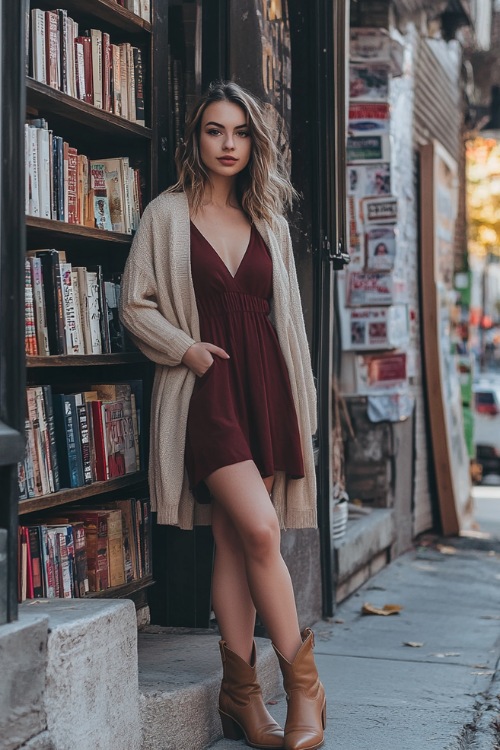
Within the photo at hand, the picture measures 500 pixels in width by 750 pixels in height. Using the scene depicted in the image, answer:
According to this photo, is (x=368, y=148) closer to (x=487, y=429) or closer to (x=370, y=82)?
(x=370, y=82)

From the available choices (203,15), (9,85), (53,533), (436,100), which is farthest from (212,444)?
(436,100)

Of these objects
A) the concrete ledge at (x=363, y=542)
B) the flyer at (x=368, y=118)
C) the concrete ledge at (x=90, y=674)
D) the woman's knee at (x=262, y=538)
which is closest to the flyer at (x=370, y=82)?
the flyer at (x=368, y=118)

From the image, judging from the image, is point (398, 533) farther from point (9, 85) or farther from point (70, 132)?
point (9, 85)

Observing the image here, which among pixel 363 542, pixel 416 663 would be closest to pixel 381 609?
pixel 363 542

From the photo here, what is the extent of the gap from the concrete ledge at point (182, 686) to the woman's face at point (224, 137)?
1.70 meters

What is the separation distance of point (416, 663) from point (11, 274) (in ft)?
9.77

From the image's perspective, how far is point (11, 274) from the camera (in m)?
2.82

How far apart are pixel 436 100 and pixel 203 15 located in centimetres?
604

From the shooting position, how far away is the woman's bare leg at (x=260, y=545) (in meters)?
3.52

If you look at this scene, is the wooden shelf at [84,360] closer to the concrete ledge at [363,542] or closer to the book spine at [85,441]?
the book spine at [85,441]

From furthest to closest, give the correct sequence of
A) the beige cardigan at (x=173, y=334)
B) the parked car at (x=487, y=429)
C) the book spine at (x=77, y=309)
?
the parked car at (x=487, y=429) < the book spine at (x=77, y=309) < the beige cardigan at (x=173, y=334)

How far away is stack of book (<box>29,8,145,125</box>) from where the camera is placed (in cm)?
360

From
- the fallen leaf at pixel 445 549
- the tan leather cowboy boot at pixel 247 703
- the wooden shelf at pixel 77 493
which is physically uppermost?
the wooden shelf at pixel 77 493

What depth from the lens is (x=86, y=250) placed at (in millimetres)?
4227
